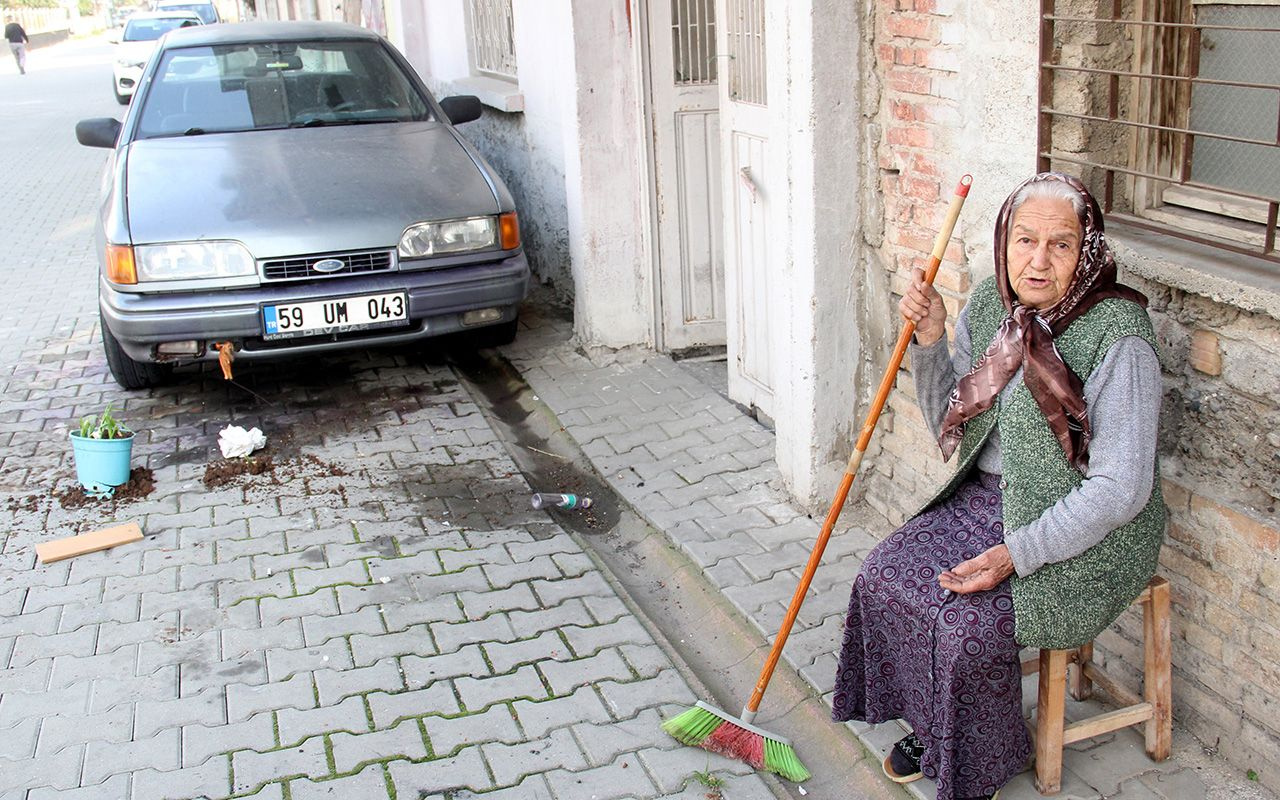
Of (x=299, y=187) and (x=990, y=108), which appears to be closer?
(x=990, y=108)

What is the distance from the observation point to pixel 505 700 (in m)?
3.62

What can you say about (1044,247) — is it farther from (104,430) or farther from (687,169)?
(104,430)

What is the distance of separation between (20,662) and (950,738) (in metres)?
2.95

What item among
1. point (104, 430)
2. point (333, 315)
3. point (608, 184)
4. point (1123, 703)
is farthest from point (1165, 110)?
point (104, 430)

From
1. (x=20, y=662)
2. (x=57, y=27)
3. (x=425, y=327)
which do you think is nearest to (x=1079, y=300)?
(x=20, y=662)

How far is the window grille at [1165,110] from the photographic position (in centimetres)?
301

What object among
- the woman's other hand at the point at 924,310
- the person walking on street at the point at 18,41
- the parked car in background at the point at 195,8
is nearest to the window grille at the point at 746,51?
the woman's other hand at the point at 924,310

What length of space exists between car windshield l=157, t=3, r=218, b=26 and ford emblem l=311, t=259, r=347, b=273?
24029mm

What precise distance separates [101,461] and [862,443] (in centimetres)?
348

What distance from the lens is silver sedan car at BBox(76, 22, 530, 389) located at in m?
5.56

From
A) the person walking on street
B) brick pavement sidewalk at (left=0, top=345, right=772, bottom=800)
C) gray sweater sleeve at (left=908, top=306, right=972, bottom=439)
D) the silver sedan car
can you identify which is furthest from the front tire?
the person walking on street

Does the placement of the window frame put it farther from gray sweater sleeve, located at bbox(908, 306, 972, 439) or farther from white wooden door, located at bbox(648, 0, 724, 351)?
gray sweater sleeve, located at bbox(908, 306, 972, 439)

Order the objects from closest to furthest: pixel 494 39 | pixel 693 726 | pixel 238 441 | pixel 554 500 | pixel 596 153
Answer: pixel 693 726
pixel 554 500
pixel 238 441
pixel 596 153
pixel 494 39

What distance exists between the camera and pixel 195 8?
91.4ft
